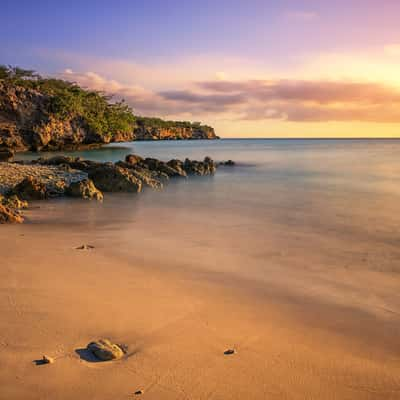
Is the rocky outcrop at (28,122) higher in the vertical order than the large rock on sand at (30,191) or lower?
higher

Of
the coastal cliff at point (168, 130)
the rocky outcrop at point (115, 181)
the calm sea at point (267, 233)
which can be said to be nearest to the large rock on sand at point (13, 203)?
the calm sea at point (267, 233)

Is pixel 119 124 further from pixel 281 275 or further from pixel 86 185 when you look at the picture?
pixel 281 275

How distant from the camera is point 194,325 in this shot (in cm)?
358

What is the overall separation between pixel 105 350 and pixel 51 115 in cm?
3426

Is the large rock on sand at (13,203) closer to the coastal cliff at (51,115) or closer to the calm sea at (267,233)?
the calm sea at (267,233)

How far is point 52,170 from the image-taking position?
52.0 feet

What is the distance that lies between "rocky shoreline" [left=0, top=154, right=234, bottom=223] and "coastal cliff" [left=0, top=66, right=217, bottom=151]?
11241 mm

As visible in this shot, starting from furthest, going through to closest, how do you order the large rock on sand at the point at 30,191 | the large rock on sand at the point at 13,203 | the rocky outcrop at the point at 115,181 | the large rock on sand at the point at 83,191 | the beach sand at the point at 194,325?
the rocky outcrop at the point at 115,181 → the large rock on sand at the point at 83,191 → the large rock on sand at the point at 30,191 → the large rock on sand at the point at 13,203 → the beach sand at the point at 194,325

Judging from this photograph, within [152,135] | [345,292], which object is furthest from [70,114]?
[152,135]

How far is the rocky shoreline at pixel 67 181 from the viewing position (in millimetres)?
9865

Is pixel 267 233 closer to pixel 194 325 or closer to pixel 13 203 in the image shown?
pixel 194 325

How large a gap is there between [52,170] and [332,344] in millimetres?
14758

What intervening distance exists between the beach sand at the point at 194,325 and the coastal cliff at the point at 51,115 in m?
23.4

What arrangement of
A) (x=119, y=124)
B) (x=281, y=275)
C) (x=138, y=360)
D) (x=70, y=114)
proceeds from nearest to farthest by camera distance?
(x=138, y=360) → (x=281, y=275) → (x=70, y=114) → (x=119, y=124)
